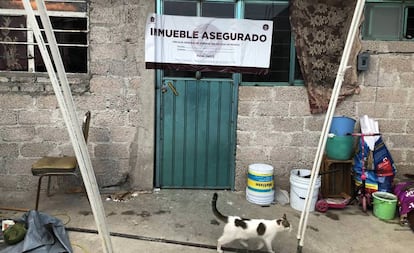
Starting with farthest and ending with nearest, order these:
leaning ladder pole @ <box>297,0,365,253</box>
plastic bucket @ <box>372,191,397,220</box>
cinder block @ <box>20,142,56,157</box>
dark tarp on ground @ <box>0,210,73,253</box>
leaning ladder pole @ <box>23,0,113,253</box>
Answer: cinder block @ <box>20,142,56,157</box> < plastic bucket @ <box>372,191,397,220</box> < dark tarp on ground @ <box>0,210,73,253</box> < leaning ladder pole @ <box>297,0,365,253</box> < leaning ladder pole @ <box>23,0,113,253</box>

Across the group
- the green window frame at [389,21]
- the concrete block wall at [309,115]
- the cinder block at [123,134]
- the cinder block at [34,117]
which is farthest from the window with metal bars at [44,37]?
the green window frame at [389,21]

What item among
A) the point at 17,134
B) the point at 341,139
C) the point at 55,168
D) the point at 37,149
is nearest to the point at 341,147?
the point at 341,139

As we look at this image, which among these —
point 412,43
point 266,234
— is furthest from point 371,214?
point 412,43

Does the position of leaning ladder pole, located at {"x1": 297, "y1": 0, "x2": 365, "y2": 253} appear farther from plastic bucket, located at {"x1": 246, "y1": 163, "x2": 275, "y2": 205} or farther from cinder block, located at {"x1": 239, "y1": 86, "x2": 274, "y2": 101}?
cinder block, located at {"x1": 239, "y1": 86, "x2": 274, "y2": 101}

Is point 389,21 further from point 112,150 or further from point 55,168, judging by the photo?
point 55,168

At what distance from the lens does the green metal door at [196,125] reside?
14.5ft

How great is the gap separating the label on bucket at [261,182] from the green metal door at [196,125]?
37 centimetres

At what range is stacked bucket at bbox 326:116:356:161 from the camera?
430 cm

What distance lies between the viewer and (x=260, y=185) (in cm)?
428

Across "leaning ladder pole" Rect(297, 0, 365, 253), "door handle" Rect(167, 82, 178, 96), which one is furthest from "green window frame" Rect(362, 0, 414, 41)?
"door handle" Rect(167, 82, 178, 96)

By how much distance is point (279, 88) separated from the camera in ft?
14.7

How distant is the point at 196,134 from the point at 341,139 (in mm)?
1596

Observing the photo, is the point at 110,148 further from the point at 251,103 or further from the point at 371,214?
the point at 371,214

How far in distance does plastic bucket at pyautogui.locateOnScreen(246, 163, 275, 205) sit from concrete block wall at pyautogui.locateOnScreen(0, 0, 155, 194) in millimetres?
1148
